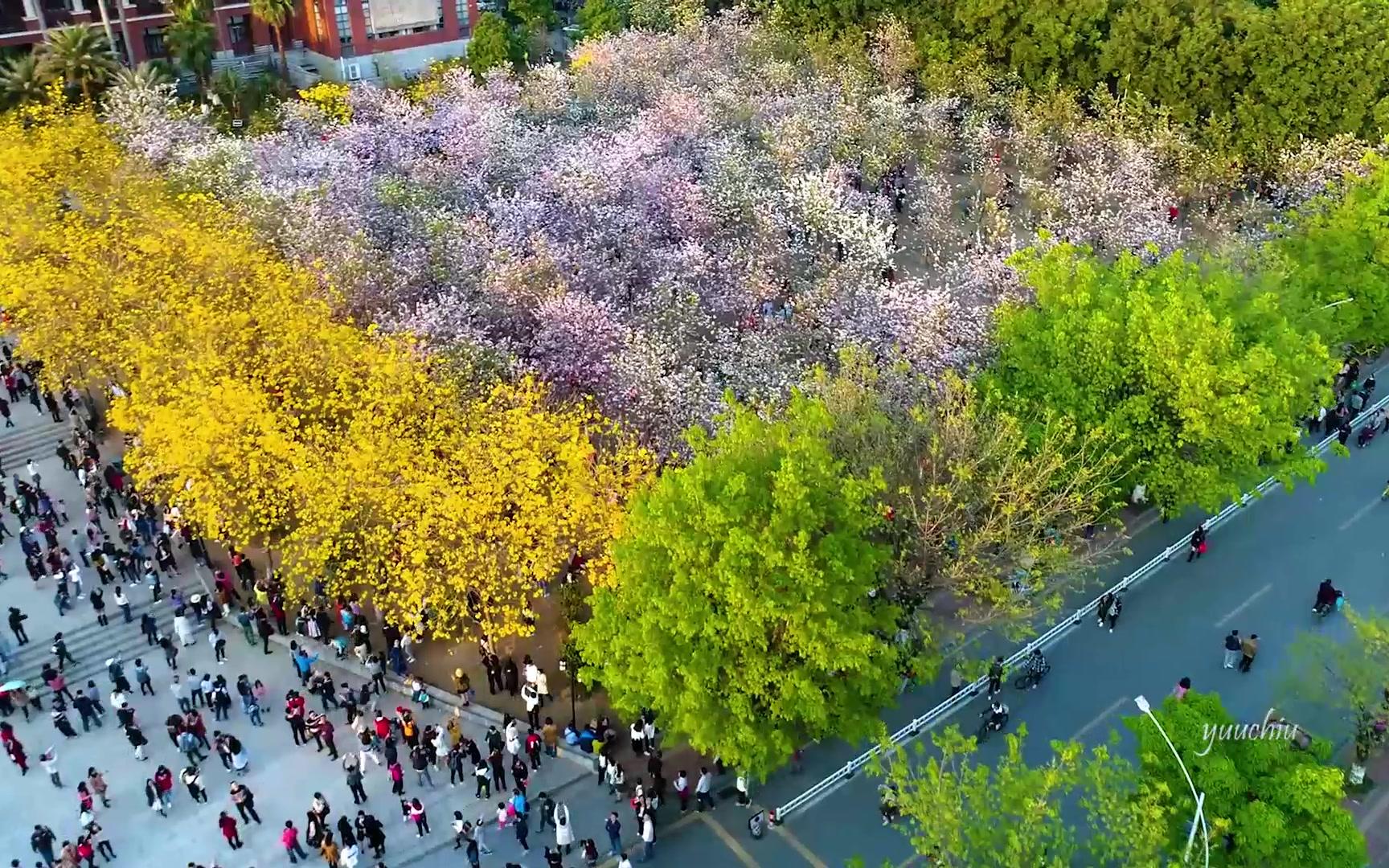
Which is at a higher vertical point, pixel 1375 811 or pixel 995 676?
pixel 995 676

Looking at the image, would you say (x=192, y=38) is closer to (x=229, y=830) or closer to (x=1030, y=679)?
(x=229, y=830)

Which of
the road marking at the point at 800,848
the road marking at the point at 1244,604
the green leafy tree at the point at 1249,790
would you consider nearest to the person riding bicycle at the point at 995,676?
the road marking at the point at 800,848

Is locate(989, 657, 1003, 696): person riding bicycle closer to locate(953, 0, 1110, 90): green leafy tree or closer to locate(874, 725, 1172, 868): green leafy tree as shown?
locate(874, 725, 1172, 868): green leafy tree

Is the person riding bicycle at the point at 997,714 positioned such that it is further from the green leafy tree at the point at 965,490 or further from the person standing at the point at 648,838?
the person standing at the point at 648,838

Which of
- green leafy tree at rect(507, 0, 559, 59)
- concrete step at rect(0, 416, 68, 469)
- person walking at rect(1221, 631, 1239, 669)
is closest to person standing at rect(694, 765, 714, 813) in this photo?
person walking at rect(1221, 631, 1239, 669)

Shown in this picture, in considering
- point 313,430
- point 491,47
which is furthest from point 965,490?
point 491,47

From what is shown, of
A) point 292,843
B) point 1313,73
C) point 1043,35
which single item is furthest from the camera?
point 1043,35
